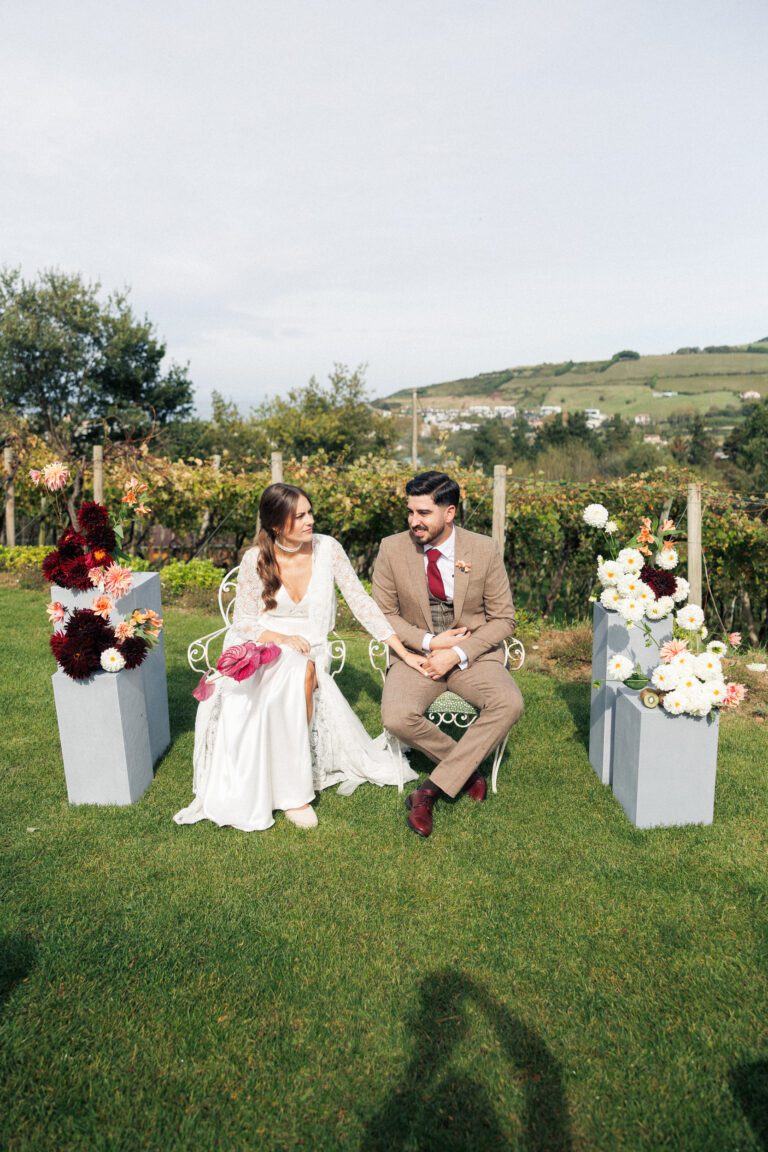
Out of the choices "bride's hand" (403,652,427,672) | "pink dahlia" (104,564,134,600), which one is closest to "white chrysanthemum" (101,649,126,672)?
"pink dahlia" (104,564,134,600)

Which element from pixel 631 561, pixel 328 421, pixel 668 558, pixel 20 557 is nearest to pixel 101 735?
pixel 631 561

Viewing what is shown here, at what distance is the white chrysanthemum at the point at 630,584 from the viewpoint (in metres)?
4.15

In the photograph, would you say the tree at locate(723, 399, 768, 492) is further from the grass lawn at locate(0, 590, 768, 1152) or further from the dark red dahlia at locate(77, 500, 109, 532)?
the dark red dahlia at locate(77, 500, 109, 532)

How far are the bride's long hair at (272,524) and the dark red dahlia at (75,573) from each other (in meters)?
0.91

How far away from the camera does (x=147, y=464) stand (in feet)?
37.0

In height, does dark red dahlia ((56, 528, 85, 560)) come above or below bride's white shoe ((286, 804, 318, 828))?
above

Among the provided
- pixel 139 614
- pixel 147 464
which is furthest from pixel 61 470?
pixel 147 464

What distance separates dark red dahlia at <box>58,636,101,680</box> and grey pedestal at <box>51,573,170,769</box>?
13.0 inches

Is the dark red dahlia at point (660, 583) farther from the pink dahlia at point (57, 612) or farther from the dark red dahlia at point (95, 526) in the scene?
the pink dahlia at point (57, 612)

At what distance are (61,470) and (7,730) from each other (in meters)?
1.99

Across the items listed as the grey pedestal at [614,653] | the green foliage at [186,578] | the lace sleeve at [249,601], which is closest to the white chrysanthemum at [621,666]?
the grey pedestal at [614,653]

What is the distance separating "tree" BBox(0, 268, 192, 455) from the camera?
27938 mm

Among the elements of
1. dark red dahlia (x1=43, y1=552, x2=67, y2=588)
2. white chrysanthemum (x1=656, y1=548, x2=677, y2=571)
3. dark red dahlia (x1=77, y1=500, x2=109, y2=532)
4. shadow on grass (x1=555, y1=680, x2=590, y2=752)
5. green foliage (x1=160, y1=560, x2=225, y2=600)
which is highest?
dark red dahlia (x1=77, y1=500, x2=109, y2=532)

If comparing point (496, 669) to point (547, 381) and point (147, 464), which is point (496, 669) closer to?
point (147, 464)
